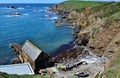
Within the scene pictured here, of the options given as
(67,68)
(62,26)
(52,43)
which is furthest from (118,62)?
(62,26)

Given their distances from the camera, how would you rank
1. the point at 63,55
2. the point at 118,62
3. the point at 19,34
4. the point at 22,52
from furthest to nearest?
the point at 19,34
the point at 63,55
the point at 22,52
the point at 118,62

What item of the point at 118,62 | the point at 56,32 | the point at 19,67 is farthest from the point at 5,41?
the point at 118,62

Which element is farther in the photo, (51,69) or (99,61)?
(99,61)

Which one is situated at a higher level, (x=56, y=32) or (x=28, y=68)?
(x=28, y=68)

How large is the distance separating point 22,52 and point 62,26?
6859cm

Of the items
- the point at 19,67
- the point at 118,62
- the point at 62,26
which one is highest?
the point at 118,62

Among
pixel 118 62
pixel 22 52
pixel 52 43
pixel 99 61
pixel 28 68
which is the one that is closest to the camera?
pixel 118 62

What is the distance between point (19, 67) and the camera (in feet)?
143

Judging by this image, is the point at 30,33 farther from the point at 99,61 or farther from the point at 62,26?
the point at 99,61

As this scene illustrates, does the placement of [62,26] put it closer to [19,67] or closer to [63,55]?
[63,55]

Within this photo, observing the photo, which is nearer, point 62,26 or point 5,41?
point 5,41

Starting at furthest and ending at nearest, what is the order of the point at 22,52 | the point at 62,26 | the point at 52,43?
the point at 62,26 → the point at 52,43 → the point at 22,52

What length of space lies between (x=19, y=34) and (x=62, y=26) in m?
29.9

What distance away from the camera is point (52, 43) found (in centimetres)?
8812
